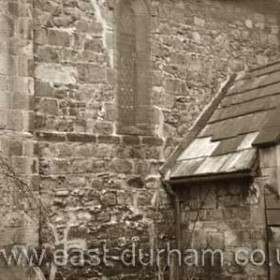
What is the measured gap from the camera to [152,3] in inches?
364

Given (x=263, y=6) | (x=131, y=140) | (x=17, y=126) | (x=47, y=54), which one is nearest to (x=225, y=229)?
(x=131, y=140)

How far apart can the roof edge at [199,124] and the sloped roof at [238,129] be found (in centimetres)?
9

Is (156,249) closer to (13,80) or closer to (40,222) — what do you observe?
(40,222)

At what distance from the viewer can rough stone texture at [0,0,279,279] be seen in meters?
7.68

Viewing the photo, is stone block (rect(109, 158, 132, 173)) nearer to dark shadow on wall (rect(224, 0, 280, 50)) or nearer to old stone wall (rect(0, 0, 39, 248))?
old stone wall (rect(0, 0, 39, 248))

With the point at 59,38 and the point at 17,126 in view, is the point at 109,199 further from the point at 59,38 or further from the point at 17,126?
the point at 59,38

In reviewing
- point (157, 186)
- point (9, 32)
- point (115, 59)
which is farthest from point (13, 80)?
point (157, 186)

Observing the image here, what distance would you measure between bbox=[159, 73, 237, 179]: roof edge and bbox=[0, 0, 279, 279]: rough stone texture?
0.10 m

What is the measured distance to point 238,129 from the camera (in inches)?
325

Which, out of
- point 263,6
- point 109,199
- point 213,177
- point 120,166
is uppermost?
point 263,6

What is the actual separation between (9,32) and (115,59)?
1.72m

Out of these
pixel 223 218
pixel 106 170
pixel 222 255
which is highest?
pixel 106 170

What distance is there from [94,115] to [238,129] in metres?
1.99

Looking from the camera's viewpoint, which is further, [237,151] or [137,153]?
[137,153]
